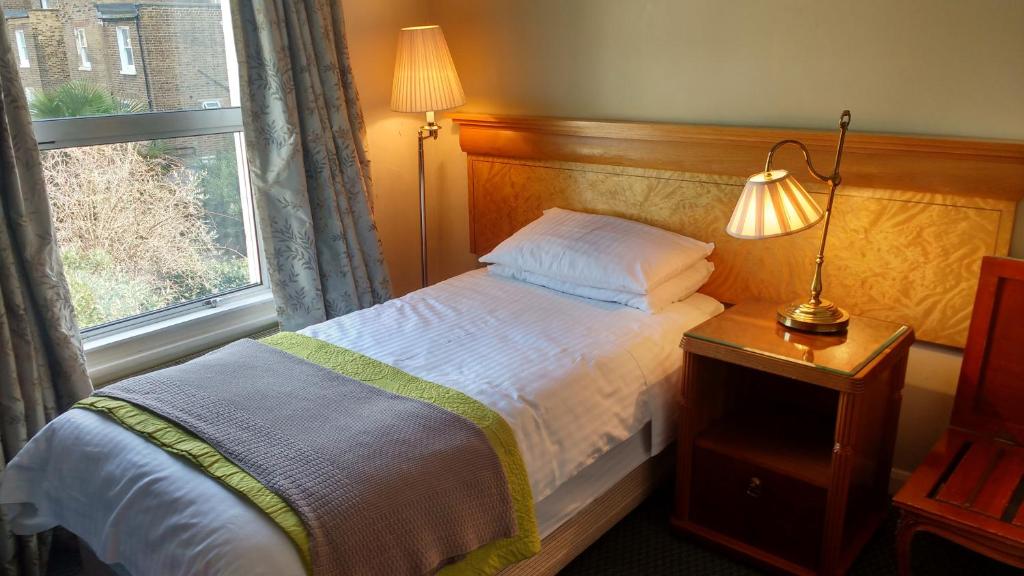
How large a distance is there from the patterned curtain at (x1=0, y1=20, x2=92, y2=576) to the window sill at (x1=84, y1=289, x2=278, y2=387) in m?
0.22

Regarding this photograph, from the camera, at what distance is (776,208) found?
188 cm

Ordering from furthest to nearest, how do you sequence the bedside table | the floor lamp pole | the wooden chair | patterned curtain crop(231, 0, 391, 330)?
1. the floor lamp pole
2. patterned curtain crop(231, 0, 391, 330)
3. the bedside table
4. the wooden chair

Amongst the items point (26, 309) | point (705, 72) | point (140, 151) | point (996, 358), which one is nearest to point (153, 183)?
point (140, 151)

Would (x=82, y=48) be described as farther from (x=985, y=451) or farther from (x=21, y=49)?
(x=985, y=451)

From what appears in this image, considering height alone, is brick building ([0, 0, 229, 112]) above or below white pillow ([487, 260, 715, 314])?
above

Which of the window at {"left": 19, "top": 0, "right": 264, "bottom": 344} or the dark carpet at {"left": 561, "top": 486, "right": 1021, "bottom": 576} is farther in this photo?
the window at {"left": 19, "top": 0, "right": 264, "bottom": 344}

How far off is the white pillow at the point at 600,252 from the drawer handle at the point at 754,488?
24.0 inches

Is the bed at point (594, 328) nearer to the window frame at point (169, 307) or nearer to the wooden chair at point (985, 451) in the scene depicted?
the wooden chair at point (985, 451)

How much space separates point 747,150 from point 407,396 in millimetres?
1292

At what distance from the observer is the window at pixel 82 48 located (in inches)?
86.4

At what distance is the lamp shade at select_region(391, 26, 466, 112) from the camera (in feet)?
8.76

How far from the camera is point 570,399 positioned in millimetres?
1819

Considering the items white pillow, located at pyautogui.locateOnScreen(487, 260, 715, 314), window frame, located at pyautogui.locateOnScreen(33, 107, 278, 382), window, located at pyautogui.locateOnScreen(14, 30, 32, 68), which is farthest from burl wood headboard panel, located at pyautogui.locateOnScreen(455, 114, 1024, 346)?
window, located at pyautogui.locateOnScreen(14, 30, 32, 68)

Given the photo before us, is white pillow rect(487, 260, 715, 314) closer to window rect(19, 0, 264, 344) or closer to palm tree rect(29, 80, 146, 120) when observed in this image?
window rect(19, 0, 264, 344)
